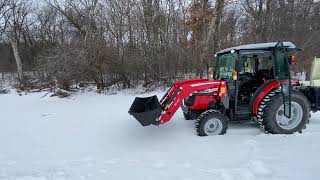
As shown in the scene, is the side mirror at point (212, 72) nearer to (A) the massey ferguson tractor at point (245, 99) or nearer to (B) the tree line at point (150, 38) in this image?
(A) the massey ferguson tractor at point (245, 99)

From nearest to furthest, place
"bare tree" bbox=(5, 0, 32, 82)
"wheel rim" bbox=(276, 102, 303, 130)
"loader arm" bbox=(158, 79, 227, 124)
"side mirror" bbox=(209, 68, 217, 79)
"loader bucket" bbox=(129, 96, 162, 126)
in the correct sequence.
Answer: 1. "loader bucket" bbox=(129, 96, 162, 126)
2. "loader arm" bbox=(158, 79, 227, 124)
3. "wheel rim" bbox=(276, 102, 303, 130)
4. "side mirror" bbox=(209, 68, 217, 79)
5. "bare tree" bbox=(5, 0, 32, 82)

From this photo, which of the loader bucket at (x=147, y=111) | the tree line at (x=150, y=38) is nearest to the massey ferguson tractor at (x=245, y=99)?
the loader bucket at (x=147, y=111)

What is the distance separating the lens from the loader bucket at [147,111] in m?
6.38

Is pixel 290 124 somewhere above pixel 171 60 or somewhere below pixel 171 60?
below

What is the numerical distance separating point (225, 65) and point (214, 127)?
58.1 inches

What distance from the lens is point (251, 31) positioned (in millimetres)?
20062

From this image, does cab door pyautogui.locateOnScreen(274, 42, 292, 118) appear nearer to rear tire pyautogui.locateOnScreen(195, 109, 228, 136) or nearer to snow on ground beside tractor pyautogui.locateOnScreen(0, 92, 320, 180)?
snow on ground beside tractor pyautogui.locateOnScreen(0, 92, 320, 180)

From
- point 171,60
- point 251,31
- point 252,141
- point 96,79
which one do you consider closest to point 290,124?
point 252,141

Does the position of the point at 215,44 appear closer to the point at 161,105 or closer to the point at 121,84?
the point at 121,84

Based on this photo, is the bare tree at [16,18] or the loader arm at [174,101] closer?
the loader arm at [174,101]

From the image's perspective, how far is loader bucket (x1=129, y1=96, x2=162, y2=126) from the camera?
20.9 feet

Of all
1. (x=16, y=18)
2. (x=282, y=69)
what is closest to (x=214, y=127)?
(x=282, y=69)

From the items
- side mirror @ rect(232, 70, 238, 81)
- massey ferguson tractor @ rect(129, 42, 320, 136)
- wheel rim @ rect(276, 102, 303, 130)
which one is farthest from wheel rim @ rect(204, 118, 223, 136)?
wheel rim @ rect(276, 102, 303, 130)

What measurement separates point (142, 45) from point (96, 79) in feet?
9.51
